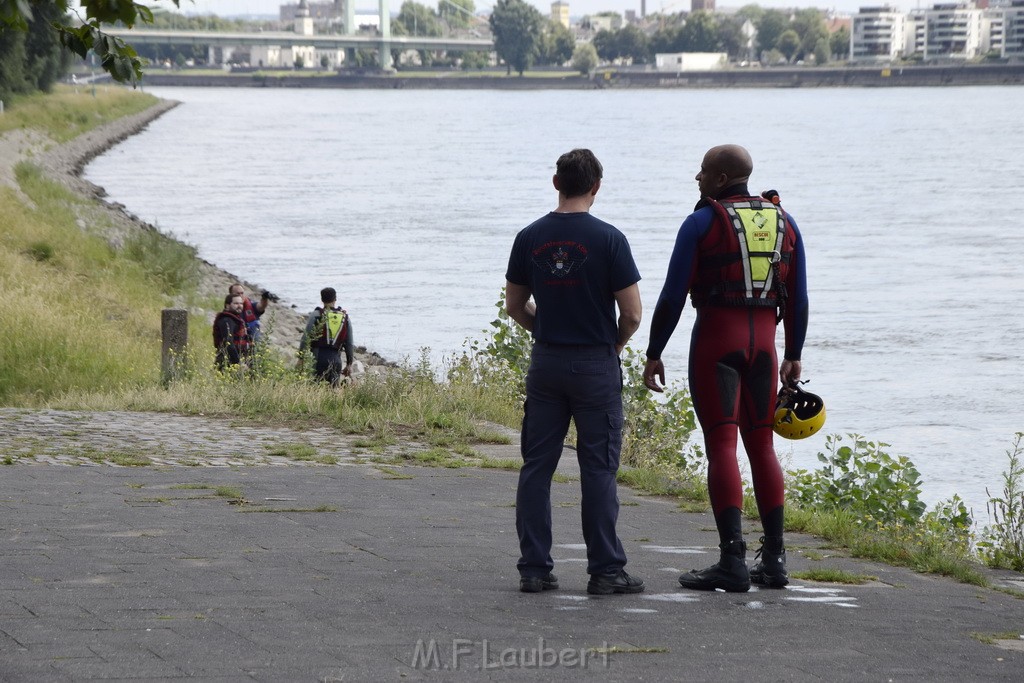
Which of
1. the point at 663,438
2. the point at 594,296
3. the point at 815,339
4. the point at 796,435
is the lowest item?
the point at 815,339

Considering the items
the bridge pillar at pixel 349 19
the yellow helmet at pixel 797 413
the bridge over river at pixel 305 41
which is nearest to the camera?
the yellow helmet at pixel 797 413

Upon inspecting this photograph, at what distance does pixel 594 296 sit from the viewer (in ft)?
16.3

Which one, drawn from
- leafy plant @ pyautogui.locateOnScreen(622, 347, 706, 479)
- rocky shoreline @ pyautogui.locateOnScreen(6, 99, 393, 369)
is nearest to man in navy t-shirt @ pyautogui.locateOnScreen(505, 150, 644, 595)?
leafy plant @ pyautogui.locateOnScreen(622, 347, 706, 479)

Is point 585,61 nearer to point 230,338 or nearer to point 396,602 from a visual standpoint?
point 230,338

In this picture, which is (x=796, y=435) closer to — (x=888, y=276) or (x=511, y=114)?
(x=888, y=276)

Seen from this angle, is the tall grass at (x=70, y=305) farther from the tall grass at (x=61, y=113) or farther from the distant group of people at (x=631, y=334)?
the tall grass at (x=61, y=113)

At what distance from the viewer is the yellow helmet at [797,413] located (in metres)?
5.52

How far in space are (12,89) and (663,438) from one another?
56.8 metres

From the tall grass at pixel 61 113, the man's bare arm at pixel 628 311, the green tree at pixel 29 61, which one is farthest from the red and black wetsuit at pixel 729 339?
the green tree at pixel 29 61

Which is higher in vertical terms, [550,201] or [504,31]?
[504,31]

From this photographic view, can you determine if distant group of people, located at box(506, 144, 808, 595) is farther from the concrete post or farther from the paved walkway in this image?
the concrete post

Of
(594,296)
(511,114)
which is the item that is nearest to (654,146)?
(511,114)

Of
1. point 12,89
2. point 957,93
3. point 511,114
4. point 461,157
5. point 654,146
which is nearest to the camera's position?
point 12,89

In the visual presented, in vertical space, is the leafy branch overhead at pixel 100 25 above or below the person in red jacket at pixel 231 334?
above
